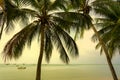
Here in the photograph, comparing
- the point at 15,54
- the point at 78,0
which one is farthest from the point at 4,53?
the point at 78,0

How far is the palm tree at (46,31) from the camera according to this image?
17516 mm

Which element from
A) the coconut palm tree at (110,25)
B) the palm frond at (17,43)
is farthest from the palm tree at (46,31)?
the coconut palm tree at (110,25)

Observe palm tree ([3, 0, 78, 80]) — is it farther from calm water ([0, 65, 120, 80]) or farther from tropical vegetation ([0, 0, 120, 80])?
calm water ([0, 65, 120, 80])

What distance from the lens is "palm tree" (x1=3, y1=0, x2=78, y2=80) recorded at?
17.5m

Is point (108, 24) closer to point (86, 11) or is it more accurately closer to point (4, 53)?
point (86, 11)

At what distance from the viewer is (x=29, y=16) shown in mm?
17844

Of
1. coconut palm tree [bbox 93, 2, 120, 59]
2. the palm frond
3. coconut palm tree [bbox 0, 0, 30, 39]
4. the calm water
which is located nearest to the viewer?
coconut palm tree [bbox 0, 0, 30, 39]

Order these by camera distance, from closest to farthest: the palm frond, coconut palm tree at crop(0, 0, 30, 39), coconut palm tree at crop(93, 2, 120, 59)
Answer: coconut palm tree at crop(0, 0, 30, 39)
the palm frond
coconut palm tree at crop(93, 2, 120, 59)

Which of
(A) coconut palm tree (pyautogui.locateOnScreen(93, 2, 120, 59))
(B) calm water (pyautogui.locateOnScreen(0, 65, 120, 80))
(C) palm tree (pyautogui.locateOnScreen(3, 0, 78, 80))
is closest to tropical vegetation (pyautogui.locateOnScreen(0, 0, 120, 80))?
(C) palm tree (pyautogui.locateOnScreen(3, 0, 78, 80))

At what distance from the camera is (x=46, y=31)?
727 inches

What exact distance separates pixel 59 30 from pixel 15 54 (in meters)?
3.05

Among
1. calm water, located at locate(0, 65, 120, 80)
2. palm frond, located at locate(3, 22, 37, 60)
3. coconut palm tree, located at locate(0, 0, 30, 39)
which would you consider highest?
coconut palm tree, located at locate(0, 0, 30, 39)

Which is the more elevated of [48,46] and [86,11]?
[86,11]

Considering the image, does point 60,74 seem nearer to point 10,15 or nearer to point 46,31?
point 46,31
